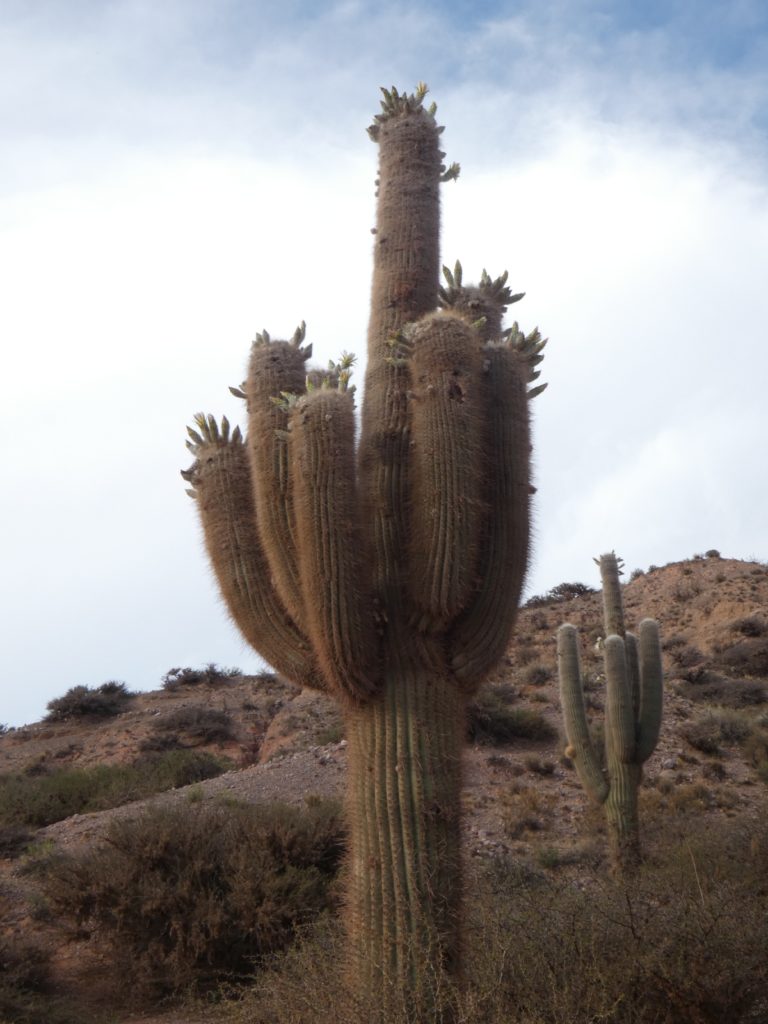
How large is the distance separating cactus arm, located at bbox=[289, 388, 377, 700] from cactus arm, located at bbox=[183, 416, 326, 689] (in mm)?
402

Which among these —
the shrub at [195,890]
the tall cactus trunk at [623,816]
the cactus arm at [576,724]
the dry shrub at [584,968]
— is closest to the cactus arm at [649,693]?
the tall cactus trunk at [623,816]

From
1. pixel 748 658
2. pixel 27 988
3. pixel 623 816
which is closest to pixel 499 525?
pixel 27 988

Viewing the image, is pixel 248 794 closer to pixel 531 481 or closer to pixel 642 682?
pixel 642 682

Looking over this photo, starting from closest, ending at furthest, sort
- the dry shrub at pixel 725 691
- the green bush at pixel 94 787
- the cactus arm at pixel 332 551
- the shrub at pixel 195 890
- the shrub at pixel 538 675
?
1. the cactus arm at pixel 332 551
2. the shrub at pixel 195 890
3. the green bush at pixel 94 787
4. the dry shrub at pixel 725 691
5. the shrub at pixel 538 675

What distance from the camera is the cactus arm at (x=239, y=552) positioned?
20.2ft

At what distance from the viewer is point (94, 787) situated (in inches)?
771

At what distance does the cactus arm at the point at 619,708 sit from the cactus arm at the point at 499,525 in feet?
22.0

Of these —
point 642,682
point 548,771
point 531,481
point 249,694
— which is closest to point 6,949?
point 531,481

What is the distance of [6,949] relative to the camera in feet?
31.2

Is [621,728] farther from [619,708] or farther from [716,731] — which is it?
[716,731]

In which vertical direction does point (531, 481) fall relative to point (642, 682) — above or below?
above

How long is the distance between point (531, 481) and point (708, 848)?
25.6 ft

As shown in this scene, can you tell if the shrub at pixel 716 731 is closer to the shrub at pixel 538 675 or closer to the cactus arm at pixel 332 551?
the shrub at pixel 538 675

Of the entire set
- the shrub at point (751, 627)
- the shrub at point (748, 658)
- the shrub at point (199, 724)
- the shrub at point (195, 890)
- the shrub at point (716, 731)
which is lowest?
the shrub at point (195, 890)
